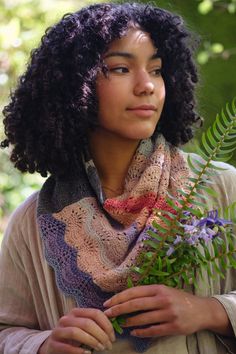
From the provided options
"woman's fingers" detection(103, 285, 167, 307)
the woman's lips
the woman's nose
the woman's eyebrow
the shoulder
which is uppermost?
the woman's eyebrow

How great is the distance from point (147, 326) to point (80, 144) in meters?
0.64

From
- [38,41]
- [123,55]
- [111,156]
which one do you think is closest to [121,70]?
[123,55]

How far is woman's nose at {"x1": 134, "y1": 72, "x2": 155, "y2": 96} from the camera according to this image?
2.79m

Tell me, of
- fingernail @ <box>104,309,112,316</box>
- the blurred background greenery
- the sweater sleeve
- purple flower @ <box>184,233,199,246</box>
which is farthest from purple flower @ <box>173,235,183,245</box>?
the blurred background greenery

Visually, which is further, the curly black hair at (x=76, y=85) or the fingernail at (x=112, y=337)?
the curly black hair at (x=76, y=85)

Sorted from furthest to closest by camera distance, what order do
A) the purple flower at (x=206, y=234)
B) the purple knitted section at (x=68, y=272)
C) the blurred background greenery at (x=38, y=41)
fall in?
the blurred background greenery at (x=38, y=41) < the purple knitted section at (x=68, y=272) < the purple flower at (x=206, y=234)

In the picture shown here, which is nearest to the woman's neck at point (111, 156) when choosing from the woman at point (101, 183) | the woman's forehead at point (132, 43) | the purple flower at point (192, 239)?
the woman at point (101, 183)

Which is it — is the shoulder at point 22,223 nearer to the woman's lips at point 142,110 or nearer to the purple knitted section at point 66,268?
the purple knitted section at point 66,268

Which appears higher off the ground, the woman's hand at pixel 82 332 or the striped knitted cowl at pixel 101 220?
the striped knitted cowl at pixel 101 220

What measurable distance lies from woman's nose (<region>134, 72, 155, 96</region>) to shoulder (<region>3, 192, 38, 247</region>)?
1.74ft

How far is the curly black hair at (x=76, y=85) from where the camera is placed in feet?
9.45

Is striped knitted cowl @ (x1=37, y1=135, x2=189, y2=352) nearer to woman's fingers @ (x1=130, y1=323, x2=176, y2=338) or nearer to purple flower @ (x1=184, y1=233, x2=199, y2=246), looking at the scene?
woman's fingers @ (x1=130, y1=323, x2=176, y2=338)

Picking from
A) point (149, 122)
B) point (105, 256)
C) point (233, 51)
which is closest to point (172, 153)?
point (149, 122)

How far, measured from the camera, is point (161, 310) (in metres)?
2.61
